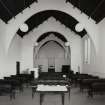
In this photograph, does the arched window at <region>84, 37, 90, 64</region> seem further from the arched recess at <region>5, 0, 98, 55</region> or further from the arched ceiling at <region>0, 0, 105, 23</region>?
the arched ceiling at <region>0, 0, 105, 23</region>

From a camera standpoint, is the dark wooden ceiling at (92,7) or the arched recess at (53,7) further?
the arched recess at (53,7)

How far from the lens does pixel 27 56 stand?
80.7 feet

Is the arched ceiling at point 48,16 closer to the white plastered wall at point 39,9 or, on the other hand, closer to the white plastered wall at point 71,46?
the white plastered wall at point 71,46

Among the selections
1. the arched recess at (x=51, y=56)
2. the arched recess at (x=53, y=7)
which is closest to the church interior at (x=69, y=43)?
the arched recess at (x=53, y=7)

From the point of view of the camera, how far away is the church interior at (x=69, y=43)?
12.2 meters

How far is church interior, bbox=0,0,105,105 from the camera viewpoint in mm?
12234

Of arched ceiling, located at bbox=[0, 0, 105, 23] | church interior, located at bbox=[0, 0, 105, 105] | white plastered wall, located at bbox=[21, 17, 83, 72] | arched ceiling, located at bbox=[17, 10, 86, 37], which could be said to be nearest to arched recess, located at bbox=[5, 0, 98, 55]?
church interior, located at bbox=[0, 0, 105, 105]

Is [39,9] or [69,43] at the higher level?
[39,9]

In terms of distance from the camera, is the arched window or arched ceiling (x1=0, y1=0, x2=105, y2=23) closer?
arched ceiling (x1=0, y1=0, x2=105, y2=23)

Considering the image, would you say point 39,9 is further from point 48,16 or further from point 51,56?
point 51,56

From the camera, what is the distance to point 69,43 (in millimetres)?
24281

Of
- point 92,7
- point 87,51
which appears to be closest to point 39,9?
point 92,7

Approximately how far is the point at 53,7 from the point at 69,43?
294 inches

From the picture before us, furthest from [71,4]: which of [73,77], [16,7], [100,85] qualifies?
[100,85]
